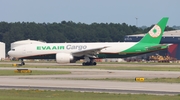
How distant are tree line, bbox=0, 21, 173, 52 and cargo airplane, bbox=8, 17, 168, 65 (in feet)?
264

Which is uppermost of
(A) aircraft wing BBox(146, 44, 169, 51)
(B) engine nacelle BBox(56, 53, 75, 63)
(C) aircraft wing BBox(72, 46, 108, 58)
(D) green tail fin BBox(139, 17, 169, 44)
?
(D) green tail fin BBox(139, 17, 169, 44)

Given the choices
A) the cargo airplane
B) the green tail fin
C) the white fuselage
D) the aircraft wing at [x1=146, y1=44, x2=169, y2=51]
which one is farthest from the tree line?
the aircraft wing at [x1=146, y1=44, x2=169, y2=51]

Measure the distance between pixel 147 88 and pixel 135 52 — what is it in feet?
135

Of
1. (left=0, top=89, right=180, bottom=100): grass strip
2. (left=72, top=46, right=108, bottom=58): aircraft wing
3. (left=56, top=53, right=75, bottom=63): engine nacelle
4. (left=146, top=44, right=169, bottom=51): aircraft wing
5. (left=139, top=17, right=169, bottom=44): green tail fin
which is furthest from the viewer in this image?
(left=139, top=17, right=169, bottom=44): green tail fin

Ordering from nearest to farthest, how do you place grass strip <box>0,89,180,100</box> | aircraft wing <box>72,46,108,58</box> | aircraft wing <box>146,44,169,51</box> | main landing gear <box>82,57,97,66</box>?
grass strip <box>0,89,180,100</box> → aircraft wing <box>72,46,108,58</box> → aircraft wing <box>146,44,169,51</box> → main landing gear <box>82,57,97,66</box>

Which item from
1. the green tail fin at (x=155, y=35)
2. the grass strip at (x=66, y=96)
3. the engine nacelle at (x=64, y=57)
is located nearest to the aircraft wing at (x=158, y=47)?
the green tail fin at (x=155, y=35)

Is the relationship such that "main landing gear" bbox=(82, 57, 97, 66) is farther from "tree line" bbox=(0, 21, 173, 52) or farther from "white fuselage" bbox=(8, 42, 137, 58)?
"tree line" bbox=(0, 21, 173, 52)

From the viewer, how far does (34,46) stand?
7712 centimetres

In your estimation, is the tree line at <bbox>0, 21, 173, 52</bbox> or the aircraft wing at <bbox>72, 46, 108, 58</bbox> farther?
the tree line at <bbox>0, 21, 173, 52</bbox>

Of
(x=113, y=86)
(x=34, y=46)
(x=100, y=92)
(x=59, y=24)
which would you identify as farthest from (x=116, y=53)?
(x=59, y=24)

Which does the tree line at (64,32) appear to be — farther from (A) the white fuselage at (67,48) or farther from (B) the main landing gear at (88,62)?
(B) the main landing gear at (88,62)

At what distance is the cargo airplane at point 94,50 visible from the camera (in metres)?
73.5

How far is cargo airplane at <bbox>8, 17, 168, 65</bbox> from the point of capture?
73.5 m

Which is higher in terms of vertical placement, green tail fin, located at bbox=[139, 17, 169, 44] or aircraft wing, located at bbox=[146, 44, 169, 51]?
green tail fin, located at bbox=[139, 17, 169, 44]
